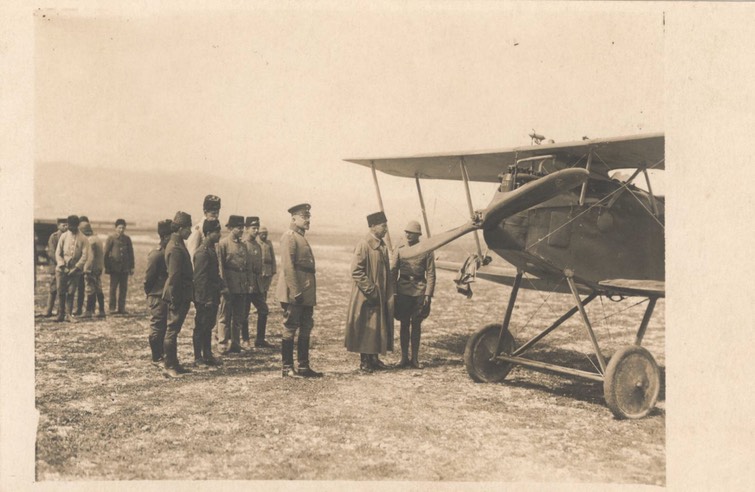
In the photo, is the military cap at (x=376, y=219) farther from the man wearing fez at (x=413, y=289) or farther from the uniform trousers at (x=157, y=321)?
the uniform trousers at (x=157, y=321)

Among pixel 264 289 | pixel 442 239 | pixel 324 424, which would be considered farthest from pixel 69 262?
pixel 442 239

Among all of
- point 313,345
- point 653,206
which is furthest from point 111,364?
point 653,206

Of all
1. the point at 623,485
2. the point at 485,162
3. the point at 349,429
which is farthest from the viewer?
the point at 485,162

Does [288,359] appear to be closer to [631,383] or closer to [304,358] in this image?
[304,358]

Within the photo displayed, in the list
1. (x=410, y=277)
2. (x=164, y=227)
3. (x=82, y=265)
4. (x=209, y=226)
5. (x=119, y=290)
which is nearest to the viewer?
(x=164, y=227)

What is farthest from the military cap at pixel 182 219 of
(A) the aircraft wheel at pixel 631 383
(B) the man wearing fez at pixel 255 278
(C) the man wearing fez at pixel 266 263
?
(A) the aircraft wheel at pixel 631 383

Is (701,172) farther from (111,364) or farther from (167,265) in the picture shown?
(111,364)
